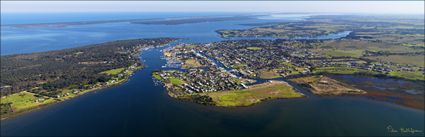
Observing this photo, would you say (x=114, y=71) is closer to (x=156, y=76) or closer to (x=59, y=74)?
(x=59, y=74)

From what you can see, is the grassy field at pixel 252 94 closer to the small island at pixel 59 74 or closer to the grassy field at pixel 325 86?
the grassy field at pixel 325 86

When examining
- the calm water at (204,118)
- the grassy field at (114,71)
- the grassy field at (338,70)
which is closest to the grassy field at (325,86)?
the calm water at (204,118)

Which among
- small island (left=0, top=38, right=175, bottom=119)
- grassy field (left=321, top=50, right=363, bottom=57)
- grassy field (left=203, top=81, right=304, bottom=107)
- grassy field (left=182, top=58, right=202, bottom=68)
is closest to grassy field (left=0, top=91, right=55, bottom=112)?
small island (left=0, top=38, right=175, bottom=119)

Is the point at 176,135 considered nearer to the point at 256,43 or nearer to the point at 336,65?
the point at 336,65

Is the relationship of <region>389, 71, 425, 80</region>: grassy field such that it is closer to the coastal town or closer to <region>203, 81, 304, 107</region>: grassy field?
the coastal town

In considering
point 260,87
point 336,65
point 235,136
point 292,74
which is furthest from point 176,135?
point 336,65

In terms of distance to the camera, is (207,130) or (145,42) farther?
(145,42)
